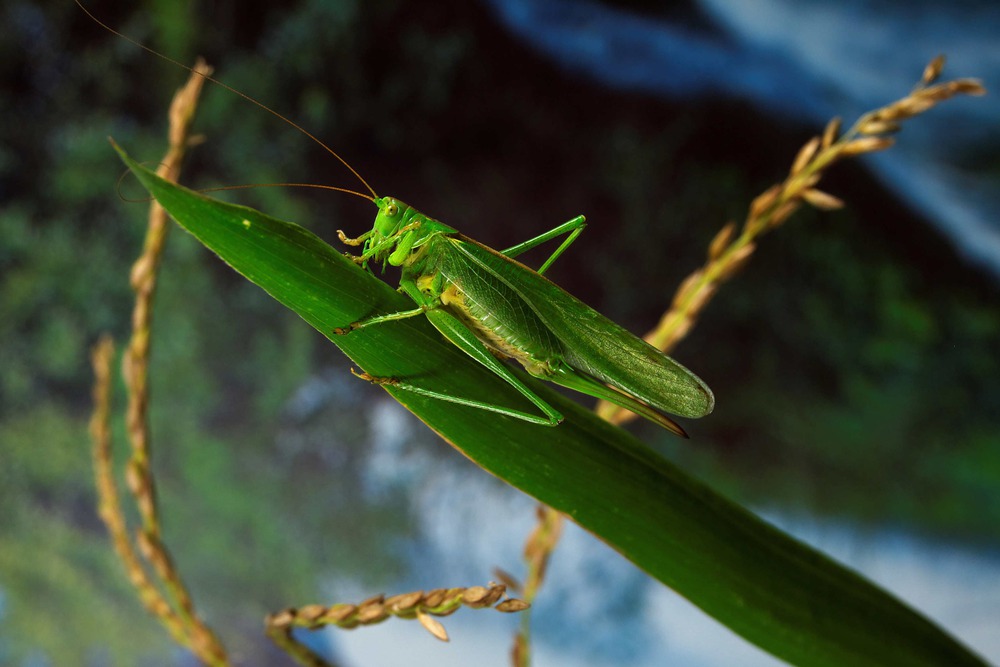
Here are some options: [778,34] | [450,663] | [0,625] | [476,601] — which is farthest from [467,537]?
[476,601]

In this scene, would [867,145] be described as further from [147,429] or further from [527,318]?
[147,429]

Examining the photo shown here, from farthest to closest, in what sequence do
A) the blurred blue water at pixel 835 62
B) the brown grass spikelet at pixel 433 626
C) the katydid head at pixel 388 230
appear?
the blurred blue water at pixel 835 62 < the katydid head at pixel 388 230 < the brown grass spikelet at pixel 433 626

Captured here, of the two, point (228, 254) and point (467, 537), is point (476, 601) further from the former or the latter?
point (467, 537)

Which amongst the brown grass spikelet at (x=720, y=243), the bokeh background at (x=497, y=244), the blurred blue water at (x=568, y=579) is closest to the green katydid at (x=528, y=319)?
the brown grass spikelet at (x=720, y=243)

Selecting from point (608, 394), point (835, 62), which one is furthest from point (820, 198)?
point (835, 62)

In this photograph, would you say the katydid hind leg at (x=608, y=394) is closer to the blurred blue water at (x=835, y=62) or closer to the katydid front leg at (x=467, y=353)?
the katydid front leg at (x=467, y=353)

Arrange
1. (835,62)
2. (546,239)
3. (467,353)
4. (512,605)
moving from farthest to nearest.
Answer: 1. (835,62)
2. (546,239)
3. (467,353)
4. (512,605)

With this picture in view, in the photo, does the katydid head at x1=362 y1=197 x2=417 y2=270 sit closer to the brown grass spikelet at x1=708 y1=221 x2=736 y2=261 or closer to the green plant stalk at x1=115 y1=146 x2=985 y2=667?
the green plant stalk at x1=115 y1=146 x2=985 y2=667
